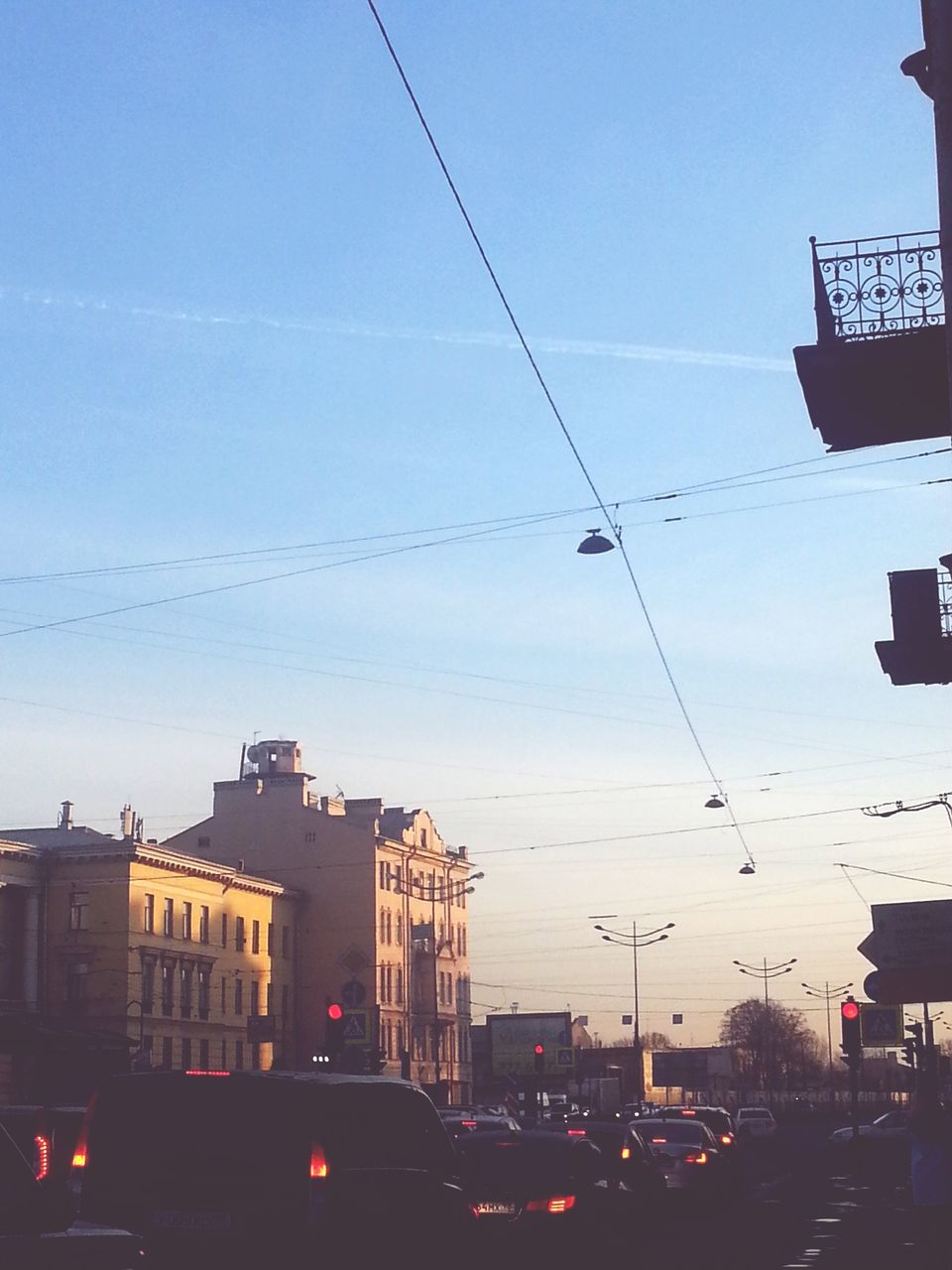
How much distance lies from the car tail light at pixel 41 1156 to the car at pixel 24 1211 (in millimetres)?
9007

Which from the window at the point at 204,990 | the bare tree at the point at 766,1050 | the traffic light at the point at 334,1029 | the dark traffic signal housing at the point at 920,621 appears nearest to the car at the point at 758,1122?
the window at the point at 204,990

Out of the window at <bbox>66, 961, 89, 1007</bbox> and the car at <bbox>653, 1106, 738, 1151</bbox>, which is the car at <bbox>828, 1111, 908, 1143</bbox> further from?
the window at <bbox>66, 961, 89, 1007</bbox>

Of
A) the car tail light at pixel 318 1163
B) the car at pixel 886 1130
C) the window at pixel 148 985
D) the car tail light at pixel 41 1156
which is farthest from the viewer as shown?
the window at pixel 148 985

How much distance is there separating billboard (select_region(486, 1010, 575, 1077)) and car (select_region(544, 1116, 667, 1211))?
70.6m

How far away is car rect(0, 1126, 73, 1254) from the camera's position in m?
7.75

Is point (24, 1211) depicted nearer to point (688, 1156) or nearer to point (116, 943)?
point (688, 1156)

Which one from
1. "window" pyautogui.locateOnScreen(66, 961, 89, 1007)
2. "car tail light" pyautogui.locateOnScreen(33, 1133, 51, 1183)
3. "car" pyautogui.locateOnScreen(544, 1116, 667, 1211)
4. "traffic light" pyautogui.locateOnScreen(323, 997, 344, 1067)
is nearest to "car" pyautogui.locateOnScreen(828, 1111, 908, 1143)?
"traffic light" pyautogui.locateOnScreen(323, 997, 344, 1067)

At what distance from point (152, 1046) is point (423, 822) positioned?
31382mm

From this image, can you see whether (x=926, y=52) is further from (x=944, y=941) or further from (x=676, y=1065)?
(x=676, y=1065)

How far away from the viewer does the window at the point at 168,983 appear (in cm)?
8106

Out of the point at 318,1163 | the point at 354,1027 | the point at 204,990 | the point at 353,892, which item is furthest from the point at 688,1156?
the point at 353,892

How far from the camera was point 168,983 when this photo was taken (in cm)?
8156

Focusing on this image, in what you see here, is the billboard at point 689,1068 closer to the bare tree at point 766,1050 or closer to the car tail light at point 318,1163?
the bare tree at point 766,1050

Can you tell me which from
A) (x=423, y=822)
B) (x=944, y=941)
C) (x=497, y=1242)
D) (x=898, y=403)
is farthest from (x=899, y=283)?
(x=423, y=822)
